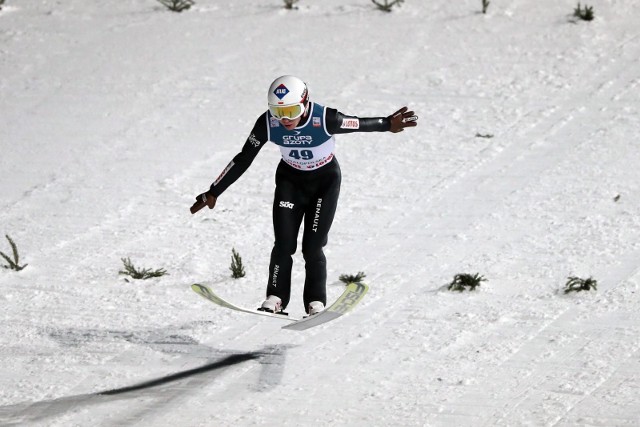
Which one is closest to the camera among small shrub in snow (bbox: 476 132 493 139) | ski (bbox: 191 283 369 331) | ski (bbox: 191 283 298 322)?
ski (bbox: 191 283 369 331)

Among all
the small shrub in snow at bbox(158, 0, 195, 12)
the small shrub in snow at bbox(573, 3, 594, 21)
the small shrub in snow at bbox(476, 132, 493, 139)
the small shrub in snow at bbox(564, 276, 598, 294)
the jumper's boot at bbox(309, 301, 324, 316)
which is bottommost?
the small shrub in snow at bbox(476, 132, 493, 139)

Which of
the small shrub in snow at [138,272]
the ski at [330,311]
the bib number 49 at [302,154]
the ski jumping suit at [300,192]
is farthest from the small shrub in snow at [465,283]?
the small shrub in snow at [138,272]

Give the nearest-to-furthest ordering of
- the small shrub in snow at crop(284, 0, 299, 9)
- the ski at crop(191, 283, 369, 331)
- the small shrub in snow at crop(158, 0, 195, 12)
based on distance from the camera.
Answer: the ski at crop(191, 283, 369, 331)
the small shrub in snow at crop(284, 0, 299, 9)
the small shrub in snow at crop(158, 0, 195, 12)

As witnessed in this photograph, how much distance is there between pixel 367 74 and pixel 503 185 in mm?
3988

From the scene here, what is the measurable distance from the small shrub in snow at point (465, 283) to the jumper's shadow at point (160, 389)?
5.90 feet

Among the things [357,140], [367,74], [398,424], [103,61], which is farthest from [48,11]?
[398,424]

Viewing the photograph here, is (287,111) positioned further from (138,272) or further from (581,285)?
(581,285)

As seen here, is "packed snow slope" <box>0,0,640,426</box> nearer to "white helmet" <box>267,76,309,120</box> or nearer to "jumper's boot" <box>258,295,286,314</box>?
"jumper's boot" <box>258,295,286,314</box>

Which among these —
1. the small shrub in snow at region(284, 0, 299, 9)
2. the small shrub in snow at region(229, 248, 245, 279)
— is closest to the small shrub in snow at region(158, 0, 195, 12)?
the small shrub in snow at region(284, 0, 299, 9)

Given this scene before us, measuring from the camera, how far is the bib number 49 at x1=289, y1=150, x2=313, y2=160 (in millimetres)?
8039

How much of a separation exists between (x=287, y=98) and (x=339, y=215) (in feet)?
11.4

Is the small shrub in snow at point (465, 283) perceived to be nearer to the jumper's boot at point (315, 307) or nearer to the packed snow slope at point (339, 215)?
the packed snow slope at point (339, 215)

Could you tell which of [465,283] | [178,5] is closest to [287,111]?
[465,283]

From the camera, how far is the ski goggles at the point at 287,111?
7.67 m
